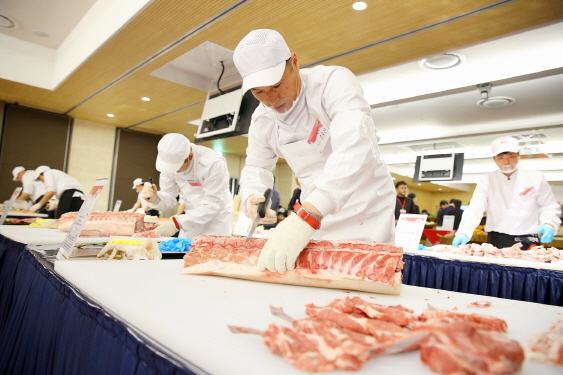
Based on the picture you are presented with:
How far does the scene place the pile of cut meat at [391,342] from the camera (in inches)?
23.4

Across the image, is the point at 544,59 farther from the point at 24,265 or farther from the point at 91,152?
the point at 91,152

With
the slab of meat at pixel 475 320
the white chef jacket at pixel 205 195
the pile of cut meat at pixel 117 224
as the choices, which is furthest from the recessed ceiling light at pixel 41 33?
the slab of meat at pixel 475 320

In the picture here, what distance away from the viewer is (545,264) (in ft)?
7.89

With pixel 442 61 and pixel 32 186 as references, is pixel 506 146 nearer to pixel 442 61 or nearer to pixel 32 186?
pixel 442 61

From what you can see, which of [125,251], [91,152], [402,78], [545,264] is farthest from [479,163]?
[125,251]

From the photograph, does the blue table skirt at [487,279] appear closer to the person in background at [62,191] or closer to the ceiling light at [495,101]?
the ceiling light at [495,101]

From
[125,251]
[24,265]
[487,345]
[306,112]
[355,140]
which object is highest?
[306,112]

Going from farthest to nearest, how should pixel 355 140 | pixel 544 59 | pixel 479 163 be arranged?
1. pixel 479 163
2. pixel 544 59
3. pixel 355 140

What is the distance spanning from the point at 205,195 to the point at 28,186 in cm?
641

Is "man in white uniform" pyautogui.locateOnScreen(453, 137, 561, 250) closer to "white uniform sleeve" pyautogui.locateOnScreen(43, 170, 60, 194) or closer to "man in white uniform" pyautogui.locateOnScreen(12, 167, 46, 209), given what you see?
"white uniform sleeve" pyautogui.locateOnScreen(43, 170, 60, 194)

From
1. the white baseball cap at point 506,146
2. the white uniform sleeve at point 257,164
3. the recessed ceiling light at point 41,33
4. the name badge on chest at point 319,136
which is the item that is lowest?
the white uniform sleeve at point 257,164

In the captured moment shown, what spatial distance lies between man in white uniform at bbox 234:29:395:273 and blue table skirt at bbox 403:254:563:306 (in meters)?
0.98

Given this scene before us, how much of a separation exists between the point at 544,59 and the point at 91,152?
10.5 meters

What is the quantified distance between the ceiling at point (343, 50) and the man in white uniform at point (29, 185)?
1747 millimetres
